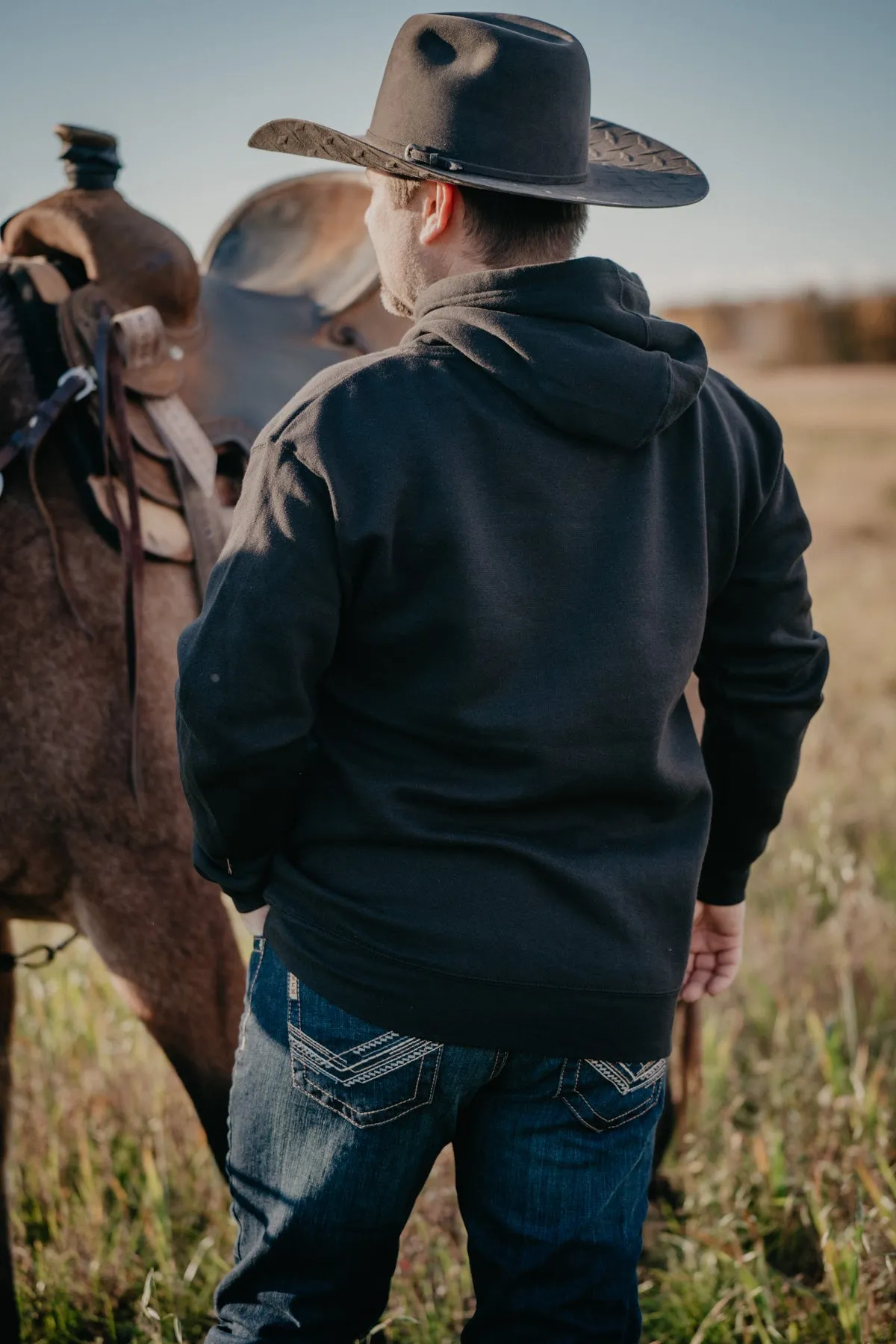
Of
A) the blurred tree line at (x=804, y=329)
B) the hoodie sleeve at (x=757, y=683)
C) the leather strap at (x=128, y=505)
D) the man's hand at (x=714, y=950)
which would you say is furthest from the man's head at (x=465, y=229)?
the blurred tree line at (x=804, y=329)

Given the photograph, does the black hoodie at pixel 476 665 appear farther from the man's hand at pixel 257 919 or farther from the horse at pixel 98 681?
the horse at pixel 98 681

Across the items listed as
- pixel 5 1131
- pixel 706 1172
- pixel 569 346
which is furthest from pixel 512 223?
pixel 706 1172

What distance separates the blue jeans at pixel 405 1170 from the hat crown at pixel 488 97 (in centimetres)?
95

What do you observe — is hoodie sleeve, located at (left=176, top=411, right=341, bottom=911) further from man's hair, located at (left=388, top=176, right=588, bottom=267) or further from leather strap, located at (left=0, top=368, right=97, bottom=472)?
leather strap, located at (left=0, top=368, right=97, bottom=472)

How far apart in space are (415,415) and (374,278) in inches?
59.7

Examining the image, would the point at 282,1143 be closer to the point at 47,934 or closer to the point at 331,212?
the point at 47,934

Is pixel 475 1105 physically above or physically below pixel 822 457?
above

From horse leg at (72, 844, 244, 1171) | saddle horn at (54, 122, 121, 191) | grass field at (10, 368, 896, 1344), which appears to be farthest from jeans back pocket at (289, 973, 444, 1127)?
saddle horn at (54, 122, 121, 191)

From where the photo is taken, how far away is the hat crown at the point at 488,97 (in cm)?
115

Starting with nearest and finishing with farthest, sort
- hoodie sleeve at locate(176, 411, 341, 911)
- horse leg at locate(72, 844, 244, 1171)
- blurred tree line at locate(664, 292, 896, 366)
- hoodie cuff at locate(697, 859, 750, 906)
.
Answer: hoodie sleeve at locate(176, 411, 341, 911), hoodie cuff at locate(697, 859, 750, 906), horse leg at locate(72, 844, 244, 1171), blurred tree line at locate(664, 292, 896, 366)

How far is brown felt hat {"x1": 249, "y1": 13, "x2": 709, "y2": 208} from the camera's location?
1.15m

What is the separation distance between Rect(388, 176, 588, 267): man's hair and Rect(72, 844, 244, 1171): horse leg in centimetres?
107

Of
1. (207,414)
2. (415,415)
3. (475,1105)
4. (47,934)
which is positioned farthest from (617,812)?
(47,934)

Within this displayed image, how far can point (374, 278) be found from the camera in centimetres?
245
